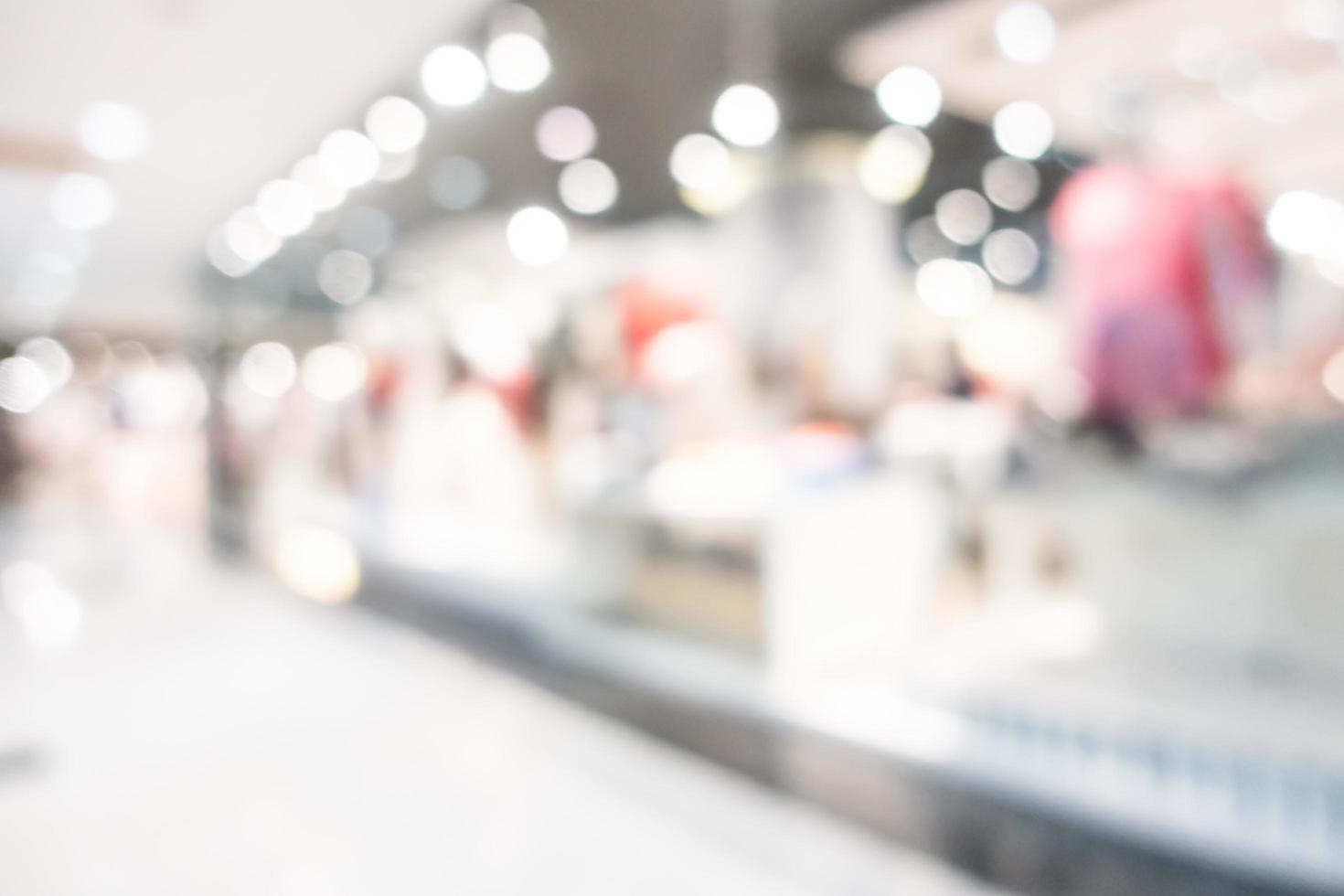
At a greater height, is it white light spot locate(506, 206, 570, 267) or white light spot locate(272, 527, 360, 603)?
white light spot locate(506, 206, 570, 267)

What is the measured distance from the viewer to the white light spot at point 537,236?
5906mm

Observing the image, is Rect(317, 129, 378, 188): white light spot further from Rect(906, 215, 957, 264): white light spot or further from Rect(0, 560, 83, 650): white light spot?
Rect(906, 215, 957, 264): white light spot

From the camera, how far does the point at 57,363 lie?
2.91 meters

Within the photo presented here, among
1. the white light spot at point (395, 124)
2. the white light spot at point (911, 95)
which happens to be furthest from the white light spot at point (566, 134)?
the white light spot at point (911, 95)

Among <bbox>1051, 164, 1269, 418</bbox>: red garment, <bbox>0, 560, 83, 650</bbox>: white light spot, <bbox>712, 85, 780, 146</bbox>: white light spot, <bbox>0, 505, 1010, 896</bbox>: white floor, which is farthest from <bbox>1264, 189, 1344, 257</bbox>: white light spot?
<bbox>0, 560, 83, 650</bbox>: white light spot

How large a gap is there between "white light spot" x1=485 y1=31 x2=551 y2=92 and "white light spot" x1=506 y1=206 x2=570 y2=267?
167cm

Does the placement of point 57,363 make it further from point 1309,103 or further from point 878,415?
point 1309,103

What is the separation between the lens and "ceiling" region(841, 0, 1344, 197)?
2691mm

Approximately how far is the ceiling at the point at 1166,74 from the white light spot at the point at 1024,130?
60mm

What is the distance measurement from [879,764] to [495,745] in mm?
1471

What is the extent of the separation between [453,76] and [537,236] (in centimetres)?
247

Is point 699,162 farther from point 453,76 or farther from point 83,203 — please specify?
point 83,203

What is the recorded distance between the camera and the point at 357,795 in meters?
2.80

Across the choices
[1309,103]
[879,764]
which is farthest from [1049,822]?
[1309,103]
